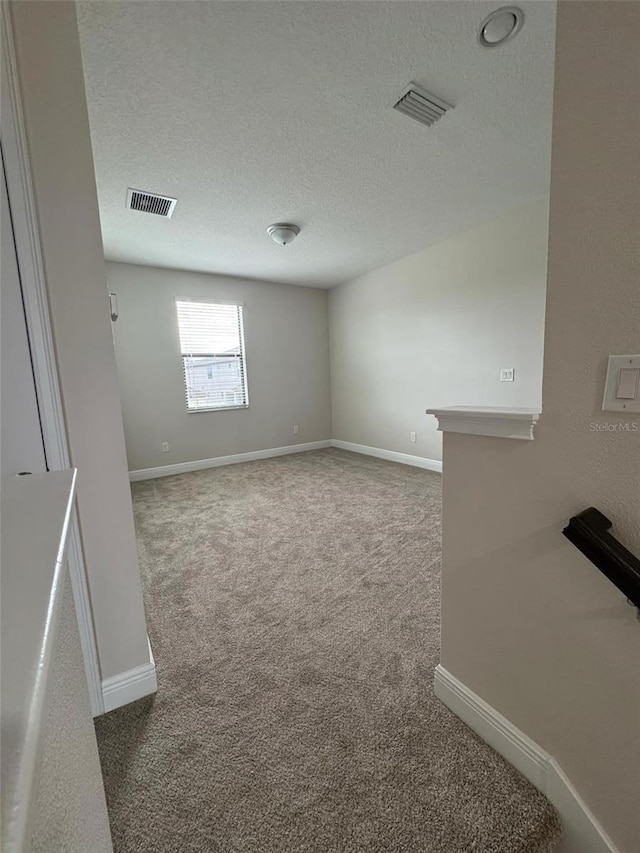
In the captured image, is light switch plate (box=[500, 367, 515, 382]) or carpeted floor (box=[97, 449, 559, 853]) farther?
light switch plate (box=[500, 367, 515, 382])

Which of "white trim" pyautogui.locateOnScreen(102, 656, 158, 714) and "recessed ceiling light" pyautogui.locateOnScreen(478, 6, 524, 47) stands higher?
"recessed ceiling light" pyautogui.locateOnScreen(478, 6, 524, 47)

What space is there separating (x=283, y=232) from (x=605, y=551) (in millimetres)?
3297

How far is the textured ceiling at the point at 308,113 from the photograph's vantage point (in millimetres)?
1400

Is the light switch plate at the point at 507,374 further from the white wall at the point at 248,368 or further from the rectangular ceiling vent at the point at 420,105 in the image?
the white wall at the point at 248,368

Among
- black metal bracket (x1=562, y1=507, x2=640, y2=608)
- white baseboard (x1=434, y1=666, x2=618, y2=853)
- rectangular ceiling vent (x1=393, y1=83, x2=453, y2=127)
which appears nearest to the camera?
black metal bracket (x1=562, y1=507, x2=640, y2=608)

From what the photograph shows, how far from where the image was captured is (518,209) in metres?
3.10

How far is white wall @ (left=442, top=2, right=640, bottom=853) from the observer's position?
2.42ft

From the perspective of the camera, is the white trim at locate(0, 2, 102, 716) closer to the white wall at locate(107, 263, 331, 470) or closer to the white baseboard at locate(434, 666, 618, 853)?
the white baseboard at locate(434, 666, 618, 853)

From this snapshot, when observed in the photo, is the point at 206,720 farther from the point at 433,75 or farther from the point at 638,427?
the point at 433,75

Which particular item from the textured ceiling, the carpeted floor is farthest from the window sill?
the carpeted floor

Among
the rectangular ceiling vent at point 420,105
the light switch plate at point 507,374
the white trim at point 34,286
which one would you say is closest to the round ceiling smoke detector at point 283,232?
the rectangular ceiling vent at point 420,105

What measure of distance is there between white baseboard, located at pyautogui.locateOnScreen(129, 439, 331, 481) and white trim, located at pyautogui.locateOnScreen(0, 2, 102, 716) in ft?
10.9

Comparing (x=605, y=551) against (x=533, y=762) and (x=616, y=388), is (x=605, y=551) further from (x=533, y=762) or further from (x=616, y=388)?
(x=533, y=762)

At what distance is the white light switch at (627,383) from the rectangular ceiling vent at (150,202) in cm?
302
